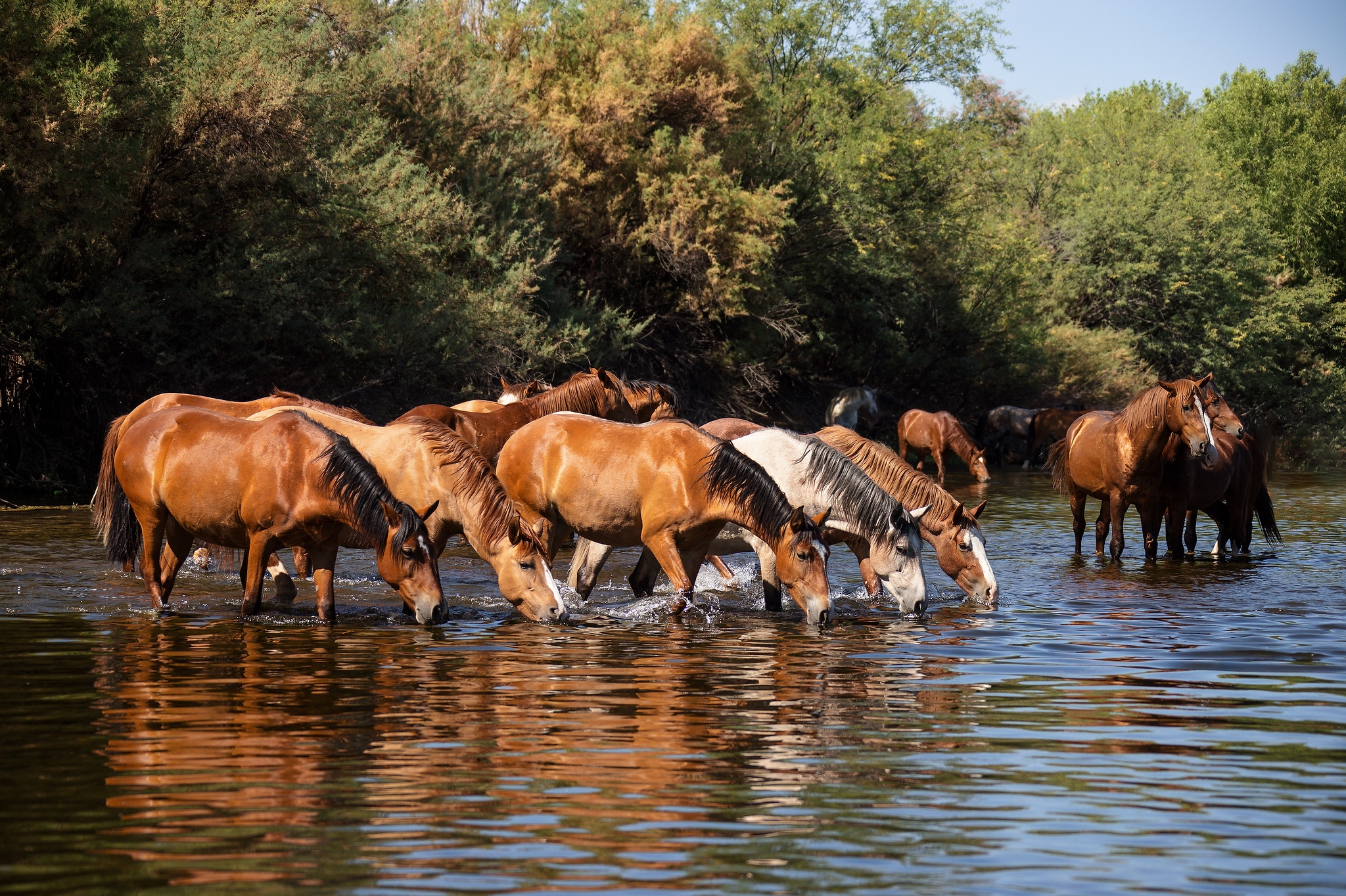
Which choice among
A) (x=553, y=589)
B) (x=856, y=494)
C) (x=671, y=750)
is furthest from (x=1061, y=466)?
(x=671, y=750)

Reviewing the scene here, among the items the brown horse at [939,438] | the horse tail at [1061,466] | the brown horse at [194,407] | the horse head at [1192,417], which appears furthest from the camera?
the brown horse at [939,438]

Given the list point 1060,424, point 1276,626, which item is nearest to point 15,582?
point 1276,626

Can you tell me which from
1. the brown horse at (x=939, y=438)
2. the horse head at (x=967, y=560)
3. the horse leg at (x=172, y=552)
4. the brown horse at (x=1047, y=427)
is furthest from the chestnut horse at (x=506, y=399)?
the brown horse at (x=1047, y=427)

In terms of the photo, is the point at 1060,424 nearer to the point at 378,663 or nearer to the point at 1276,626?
the point at 1276,626

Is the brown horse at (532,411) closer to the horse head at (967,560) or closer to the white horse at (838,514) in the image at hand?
the white horse at (838,514)

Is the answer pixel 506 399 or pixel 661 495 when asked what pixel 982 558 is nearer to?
pixel 661 495

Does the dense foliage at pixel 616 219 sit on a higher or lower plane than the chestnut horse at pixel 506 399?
higher

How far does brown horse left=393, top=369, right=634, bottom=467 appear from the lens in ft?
49.5

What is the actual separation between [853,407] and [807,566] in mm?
26965

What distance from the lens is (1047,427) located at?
1480 inches

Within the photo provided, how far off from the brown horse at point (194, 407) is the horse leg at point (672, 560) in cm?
305

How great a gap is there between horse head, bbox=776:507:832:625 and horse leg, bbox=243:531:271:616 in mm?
3828

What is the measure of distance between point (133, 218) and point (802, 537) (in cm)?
1526

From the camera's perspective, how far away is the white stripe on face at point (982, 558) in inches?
471
